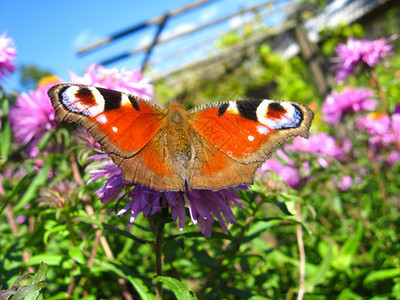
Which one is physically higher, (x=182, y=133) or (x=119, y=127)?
(x=119, y=127)

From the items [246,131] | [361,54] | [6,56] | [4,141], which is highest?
[6,56]

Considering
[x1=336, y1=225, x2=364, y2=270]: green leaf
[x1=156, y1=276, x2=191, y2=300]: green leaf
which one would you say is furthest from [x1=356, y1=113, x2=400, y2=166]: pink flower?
[x1=156, y1=276, x2=191, y2=300]: green leaf

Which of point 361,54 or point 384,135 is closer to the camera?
point 384,135

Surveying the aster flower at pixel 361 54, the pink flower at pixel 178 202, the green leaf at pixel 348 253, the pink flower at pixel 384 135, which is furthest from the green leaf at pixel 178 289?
the aster flower at pixel 361 54

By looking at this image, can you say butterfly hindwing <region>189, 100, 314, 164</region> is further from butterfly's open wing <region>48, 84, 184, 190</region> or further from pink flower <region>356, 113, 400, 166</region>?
pink flower <region>356, 113, 400, 166</region>

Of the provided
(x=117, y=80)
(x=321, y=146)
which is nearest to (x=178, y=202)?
(x=117, y=80)

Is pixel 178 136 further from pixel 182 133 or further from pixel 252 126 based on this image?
pixel 252 126

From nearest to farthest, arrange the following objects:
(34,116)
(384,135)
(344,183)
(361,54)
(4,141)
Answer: (4,141) → (34,116) → (384,135) → (361,54) → (344,183)

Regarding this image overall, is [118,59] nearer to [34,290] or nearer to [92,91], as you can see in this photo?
[92,91]
